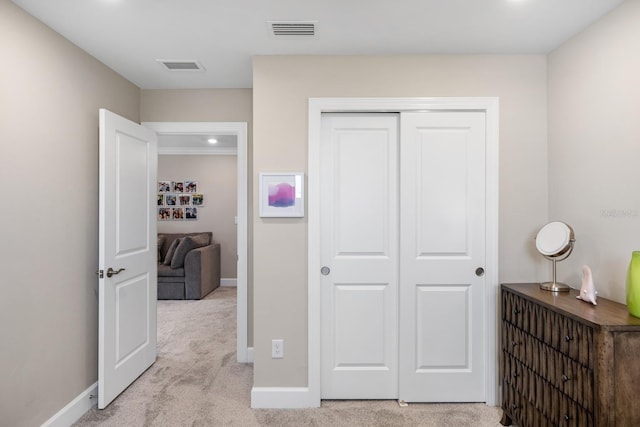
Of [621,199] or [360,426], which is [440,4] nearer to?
[621,199]

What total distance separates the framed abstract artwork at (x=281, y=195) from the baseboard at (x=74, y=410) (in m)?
1.67

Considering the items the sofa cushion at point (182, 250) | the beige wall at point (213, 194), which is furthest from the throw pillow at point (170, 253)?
the beige wall at point (213, 194)

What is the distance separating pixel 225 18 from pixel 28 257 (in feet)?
5.60

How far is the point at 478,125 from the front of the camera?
2.43m

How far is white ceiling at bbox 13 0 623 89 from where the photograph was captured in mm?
1856

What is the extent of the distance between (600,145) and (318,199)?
167 cm

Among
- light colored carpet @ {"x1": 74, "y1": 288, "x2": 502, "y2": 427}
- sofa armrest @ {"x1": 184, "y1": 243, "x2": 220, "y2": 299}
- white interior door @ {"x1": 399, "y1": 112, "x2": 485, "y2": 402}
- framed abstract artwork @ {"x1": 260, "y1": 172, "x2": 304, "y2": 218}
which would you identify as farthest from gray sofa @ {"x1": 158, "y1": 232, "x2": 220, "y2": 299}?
white interior door @ {"x1": 399, "y1": 112, "x2": 485, "y2": 402}

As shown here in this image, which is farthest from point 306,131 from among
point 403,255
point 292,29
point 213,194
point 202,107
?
point 213,194

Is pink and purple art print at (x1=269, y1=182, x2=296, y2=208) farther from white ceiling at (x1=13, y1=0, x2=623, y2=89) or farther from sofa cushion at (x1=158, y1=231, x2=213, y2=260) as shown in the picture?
sofa cushion at (x1=158, y1=231, x2=213, y2=260)

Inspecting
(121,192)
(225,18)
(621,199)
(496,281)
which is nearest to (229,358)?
(121,192)

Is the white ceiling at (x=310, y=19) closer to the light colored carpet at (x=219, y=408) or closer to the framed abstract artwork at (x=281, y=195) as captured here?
the framed abstract artwork at (x=281, y=195)

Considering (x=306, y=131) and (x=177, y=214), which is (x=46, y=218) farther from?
(x=177, y=214)

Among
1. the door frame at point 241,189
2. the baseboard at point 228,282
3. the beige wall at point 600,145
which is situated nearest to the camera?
the beige wall at point 600,145

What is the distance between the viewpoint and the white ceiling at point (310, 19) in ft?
6.09
